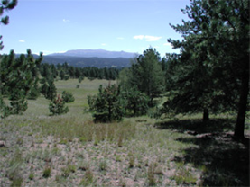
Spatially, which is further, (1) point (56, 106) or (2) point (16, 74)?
(1) point (56, 106)

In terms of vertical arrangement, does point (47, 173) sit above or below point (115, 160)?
above

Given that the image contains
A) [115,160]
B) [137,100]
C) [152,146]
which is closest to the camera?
[115,160]

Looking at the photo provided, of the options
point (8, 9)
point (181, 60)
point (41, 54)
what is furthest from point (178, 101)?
point (8, 9)

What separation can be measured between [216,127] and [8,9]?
13.9 m

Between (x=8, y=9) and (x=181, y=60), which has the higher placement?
(x=8, y=9)

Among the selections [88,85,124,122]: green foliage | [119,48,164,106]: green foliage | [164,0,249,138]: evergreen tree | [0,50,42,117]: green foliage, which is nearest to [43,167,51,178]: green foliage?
[0,50,42,117]: green foliage

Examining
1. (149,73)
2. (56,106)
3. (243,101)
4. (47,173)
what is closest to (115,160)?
(47,173)

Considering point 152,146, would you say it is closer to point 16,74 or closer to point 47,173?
point 47,173

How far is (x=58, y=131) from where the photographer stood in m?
10.8

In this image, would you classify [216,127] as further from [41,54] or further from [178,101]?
[41,54]

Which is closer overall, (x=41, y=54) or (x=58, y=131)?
(x=41, y=54)

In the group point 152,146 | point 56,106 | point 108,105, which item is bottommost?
point 56,106

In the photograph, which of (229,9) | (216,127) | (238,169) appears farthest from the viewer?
(216,127)

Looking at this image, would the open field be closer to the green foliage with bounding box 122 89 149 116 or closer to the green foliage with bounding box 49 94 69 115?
the green foliage with bounding box 122 89 149 116
